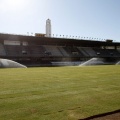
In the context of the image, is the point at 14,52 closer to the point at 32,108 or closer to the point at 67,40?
the point at 67,40

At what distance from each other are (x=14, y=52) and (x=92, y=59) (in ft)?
84.9

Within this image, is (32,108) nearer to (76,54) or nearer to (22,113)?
(22,113)

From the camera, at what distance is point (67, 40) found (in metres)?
73.2

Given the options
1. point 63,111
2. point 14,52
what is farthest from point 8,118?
point 14,52

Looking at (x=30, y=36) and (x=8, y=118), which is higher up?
(x=30, y=36)

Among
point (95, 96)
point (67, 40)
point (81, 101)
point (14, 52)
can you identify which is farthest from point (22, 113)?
point (67, 40)

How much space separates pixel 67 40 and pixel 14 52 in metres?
18.3

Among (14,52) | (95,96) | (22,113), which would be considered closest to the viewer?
(22,113)

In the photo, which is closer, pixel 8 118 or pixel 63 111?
pixel 8 118

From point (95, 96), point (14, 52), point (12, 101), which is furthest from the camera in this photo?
point (14, 52)

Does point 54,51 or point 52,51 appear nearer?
point 52,51

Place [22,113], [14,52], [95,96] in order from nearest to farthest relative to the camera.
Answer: [22,113]
[95,96]
[14,52]

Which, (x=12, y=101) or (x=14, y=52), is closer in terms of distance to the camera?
(x=12, y=101)

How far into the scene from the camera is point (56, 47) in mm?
75438
